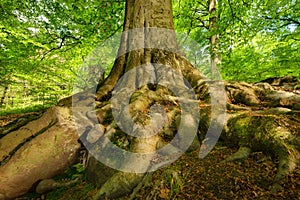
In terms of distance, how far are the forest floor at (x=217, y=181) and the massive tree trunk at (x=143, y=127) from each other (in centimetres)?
12

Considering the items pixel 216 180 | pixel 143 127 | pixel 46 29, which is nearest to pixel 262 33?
pixel 143 127

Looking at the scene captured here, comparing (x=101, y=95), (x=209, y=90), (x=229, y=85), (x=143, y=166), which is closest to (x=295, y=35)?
(x=229, y=85)

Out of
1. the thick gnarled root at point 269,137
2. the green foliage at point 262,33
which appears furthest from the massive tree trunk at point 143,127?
the green foliage at point 262,33

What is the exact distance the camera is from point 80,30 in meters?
8.66

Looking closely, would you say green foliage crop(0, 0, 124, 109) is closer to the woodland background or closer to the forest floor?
the woodland background

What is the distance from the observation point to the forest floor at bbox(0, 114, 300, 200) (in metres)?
1.64

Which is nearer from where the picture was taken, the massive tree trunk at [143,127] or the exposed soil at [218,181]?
the exposed soil at [218,181]

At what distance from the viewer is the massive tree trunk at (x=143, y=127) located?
223 cm

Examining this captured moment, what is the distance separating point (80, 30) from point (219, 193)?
29.5 ft

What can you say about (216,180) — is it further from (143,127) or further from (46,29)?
(46,29)

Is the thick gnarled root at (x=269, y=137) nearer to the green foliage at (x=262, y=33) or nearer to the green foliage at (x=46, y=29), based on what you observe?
the green foliage at (x=262, y=33)

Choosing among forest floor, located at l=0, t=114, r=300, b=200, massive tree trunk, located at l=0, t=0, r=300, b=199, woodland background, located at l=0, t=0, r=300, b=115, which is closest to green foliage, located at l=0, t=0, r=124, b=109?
woodland background, located at l=0, t=0, r=300, b=115

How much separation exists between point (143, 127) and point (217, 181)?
1.19m

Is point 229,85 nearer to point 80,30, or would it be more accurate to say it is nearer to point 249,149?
point 249,149
